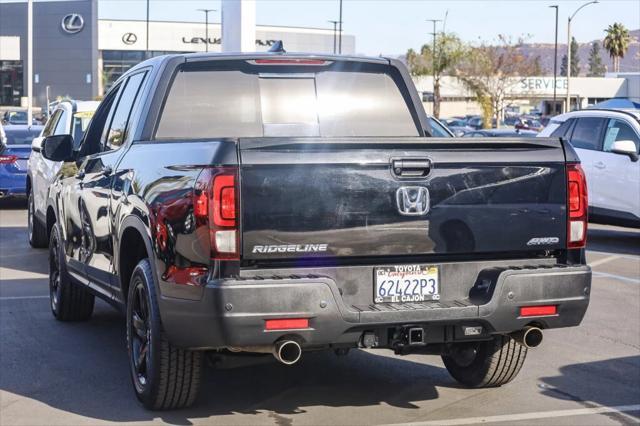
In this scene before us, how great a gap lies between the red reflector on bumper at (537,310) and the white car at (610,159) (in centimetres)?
970

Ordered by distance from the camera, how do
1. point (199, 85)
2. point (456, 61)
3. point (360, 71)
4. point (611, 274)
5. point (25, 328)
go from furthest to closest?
point (456, 61) < point (611, 274) < point (25, 328) < point (360, 71) < point (199, 85)

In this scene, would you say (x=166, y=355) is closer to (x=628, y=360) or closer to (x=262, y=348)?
(x=262, y=348)

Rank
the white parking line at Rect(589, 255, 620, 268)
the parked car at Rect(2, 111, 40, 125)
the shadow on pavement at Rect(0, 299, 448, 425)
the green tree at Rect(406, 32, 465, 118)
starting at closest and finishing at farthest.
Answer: the shadow on pavement at Rect(0, 299, 448, 425), the white parking line at Rect(589, 255, 620, 268), the parked car at Rect(2, 111, 40, 125), the green tree at Rect(406, 32, 465, 118)

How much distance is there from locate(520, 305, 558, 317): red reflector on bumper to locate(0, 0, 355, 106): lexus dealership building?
86611 millimetres

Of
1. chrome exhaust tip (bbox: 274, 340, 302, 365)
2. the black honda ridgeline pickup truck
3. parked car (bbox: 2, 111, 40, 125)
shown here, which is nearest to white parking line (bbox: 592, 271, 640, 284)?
the black honda ridgeline pickup truck

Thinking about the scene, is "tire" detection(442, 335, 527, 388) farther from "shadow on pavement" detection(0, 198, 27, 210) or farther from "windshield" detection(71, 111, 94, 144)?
"shadow on pavement" detection(0, 198, 27, 210)

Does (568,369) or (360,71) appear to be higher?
(360,71)

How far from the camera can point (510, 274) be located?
574 centimetres

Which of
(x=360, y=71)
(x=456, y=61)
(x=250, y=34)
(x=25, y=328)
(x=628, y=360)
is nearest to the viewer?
(x=360, y=71)

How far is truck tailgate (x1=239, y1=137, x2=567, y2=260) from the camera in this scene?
538 cm

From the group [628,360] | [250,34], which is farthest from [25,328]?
[250,34]

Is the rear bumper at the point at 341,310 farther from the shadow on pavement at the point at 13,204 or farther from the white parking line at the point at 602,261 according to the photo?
the shadow on pavement at the point at 13,204

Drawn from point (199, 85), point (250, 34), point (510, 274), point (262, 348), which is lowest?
point (262, 348)

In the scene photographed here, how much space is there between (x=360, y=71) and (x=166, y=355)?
2556mm
